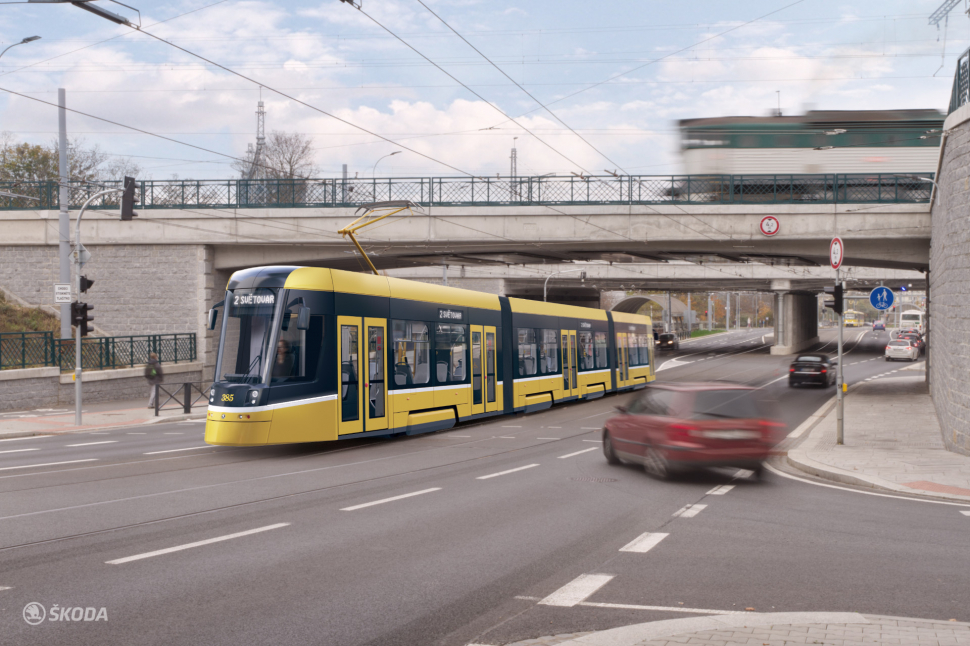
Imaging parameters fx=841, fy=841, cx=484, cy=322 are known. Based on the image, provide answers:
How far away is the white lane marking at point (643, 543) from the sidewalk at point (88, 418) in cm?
1706

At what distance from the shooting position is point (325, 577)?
6.66 metres

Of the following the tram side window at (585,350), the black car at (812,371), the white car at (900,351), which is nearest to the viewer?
A: the tram side window at (585,350)

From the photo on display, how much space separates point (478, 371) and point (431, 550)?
12.8 meters

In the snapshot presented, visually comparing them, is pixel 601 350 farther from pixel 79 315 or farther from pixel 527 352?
pixel 79 315

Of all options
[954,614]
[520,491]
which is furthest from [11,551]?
[954,614]

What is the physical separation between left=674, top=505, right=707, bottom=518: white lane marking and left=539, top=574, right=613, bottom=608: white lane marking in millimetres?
2991

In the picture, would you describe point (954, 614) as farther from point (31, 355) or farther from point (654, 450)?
point (31, 355)

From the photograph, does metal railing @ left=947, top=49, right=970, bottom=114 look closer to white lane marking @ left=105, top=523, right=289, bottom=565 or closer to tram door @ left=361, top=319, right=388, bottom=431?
tram door @ left=361, top=319, right=388, bottom=431

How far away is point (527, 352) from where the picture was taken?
23250 millimetres

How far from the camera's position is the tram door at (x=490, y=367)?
68.2ft

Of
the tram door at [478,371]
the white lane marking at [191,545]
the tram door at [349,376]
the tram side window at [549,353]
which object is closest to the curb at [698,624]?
the white lane marking at [191,545]

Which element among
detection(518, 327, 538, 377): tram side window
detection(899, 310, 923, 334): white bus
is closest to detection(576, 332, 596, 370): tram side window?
detection(518, 327, 538, 377): tram side window

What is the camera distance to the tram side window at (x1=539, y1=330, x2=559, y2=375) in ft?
79.8

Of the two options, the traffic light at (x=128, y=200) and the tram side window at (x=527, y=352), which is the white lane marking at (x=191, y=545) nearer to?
the tram side window at (x=527, y=352)
